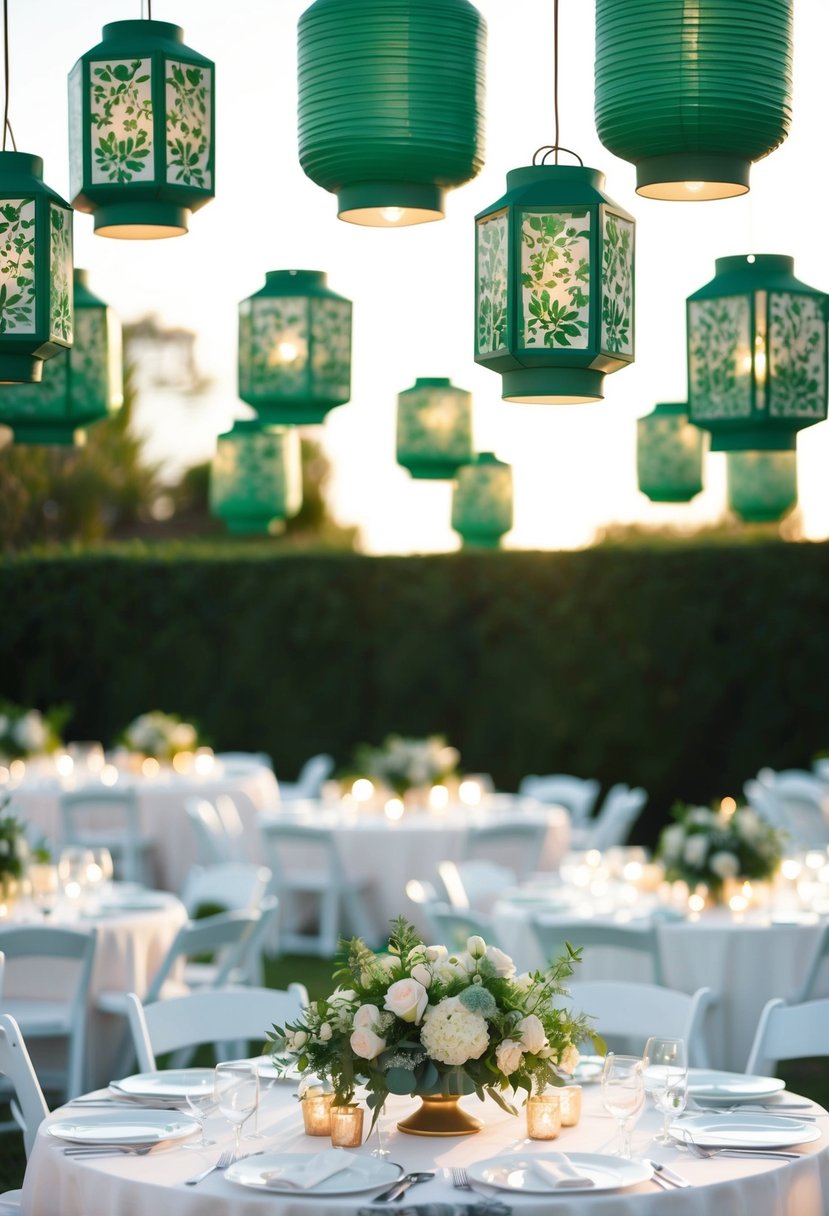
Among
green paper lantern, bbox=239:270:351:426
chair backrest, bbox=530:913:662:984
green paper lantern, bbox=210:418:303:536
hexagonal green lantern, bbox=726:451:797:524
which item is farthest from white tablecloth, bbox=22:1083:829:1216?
green paper lantern, bbox=210:418:303:536

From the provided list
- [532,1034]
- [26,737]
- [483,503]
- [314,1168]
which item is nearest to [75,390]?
[532,1034]

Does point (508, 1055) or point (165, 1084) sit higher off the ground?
point (508, 1055)

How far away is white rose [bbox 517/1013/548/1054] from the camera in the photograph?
3.54 m

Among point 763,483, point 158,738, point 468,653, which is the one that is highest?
point 763,483

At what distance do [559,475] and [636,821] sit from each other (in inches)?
152

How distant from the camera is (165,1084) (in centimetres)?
406

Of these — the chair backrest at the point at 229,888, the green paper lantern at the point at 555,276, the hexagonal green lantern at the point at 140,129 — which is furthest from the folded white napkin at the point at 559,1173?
the chair backrest at the point at 229,888

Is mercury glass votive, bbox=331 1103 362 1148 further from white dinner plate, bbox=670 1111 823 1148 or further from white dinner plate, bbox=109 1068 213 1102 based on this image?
white dinner plate, bbox=670 1111 823 1148

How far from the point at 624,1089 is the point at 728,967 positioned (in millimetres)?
3034

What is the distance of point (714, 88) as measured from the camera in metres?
3.48

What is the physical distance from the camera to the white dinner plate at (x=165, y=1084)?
3.93m

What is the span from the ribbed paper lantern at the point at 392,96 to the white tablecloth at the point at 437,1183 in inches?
81.0

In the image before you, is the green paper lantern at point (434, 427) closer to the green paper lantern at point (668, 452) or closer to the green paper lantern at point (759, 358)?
the green paper lantern at point (668, 452)

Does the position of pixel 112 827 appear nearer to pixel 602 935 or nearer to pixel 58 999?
pixel 58 999
